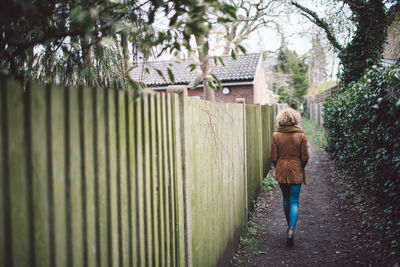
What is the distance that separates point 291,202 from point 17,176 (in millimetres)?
4159

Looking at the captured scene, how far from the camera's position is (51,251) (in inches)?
50.9

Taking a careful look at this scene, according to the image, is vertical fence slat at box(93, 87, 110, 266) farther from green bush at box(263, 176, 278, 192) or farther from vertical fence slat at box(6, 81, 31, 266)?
green bush at box(263, 176, 278, 192)

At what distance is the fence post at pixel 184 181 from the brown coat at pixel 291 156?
8.05 feet

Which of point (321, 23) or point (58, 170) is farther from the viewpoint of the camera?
point (321, 23)

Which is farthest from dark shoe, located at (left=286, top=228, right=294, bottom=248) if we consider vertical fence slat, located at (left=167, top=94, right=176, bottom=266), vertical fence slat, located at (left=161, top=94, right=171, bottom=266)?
vertical fence slat, located at (left=161, top=94, right=171, bottom=266)

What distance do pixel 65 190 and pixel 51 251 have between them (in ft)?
0.84

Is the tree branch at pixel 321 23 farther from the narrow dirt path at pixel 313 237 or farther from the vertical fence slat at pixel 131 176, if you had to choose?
the vertical fence slat at pixel 131 176

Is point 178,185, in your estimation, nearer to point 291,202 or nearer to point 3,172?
→ point 3,172

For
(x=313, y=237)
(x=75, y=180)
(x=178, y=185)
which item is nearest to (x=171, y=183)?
(x=178, y=185)

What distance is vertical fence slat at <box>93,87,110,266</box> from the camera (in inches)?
60.3

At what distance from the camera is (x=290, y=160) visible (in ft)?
15.2

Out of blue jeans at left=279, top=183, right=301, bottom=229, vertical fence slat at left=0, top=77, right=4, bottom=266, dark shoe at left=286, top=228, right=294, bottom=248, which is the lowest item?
dark shoe at left=286, top=228, right=294, bottom=248

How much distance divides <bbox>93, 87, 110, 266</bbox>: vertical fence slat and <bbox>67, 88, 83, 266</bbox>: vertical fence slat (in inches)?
4.6

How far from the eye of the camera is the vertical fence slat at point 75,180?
4.50 feet
